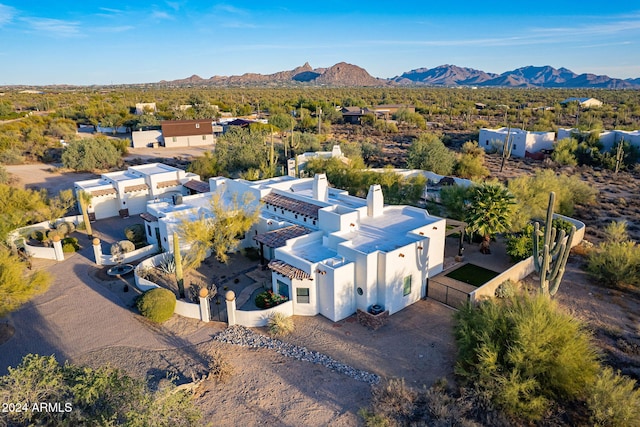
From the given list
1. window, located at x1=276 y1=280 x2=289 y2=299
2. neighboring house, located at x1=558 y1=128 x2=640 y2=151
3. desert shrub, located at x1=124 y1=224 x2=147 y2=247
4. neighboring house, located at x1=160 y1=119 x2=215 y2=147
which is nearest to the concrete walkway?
window, located at x1=276 y1=280 x2=289 y2=299

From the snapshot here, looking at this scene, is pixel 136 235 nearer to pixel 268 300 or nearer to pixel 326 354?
pixel 268 300

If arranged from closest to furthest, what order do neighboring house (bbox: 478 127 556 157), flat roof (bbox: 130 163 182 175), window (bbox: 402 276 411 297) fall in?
window (bbox: 402 276 411 297) → flat roof (bbox: 130 163 182 175) → neighboring house (bbox: 478 127 556 157)

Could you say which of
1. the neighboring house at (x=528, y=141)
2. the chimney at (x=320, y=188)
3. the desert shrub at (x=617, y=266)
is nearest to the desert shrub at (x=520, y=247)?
the desert shrub at (x=617, y=266)

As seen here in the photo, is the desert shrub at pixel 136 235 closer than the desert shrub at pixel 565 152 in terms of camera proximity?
Yes

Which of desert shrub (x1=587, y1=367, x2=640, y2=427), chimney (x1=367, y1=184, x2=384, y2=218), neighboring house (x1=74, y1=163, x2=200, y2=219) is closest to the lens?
desert shrub (x1=587, y1=367, x2=640, y2=427)

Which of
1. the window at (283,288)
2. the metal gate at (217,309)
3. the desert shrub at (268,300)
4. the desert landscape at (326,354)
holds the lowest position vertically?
the desert landscape at (326,354)

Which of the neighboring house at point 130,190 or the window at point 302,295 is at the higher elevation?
the neighboring house at point 130,190

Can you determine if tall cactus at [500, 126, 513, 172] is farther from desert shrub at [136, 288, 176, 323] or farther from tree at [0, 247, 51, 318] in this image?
tree at [0, 247, 51, 318]

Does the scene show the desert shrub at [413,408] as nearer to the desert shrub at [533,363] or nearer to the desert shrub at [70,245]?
the desert shrub at [533,363]
